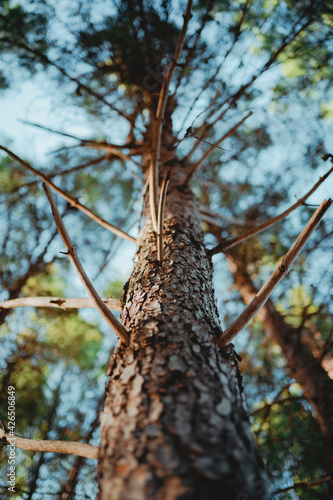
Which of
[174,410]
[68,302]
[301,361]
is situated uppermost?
[68,302]

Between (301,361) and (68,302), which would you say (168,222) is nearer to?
(68,302)

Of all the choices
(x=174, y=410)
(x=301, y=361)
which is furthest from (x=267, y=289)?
(x=301, y=361)

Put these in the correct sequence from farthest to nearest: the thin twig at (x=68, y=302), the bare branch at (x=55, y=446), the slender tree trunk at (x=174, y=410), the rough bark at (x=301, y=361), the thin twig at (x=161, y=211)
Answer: the rough bark at (x=301, y=361)
the thin twig at (x=68, y=302)
the thin twig at (x=161, y=211)
the bare branch at (x=55, y=446)
the slender tree trunk at (x=174, y=410)

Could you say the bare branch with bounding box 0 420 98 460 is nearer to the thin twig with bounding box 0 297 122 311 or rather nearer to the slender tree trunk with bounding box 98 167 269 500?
the slender tree trunk with bounding box 98 167 269 500

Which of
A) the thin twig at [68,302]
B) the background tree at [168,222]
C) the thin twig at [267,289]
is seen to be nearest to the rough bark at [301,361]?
the background tree at [168,222]

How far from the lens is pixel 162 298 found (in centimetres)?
117

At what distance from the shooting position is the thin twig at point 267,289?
38.6 inches

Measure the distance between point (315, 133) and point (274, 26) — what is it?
6.39 ft

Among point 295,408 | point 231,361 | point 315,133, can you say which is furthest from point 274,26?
point 295,408

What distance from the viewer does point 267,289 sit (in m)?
0.99

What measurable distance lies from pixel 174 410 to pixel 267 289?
1.75 ft

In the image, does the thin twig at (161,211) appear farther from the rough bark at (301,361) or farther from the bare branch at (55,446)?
the rough bark at (301,361)

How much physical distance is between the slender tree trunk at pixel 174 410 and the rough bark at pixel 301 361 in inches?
67.2

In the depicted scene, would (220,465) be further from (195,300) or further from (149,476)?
(195,300)
